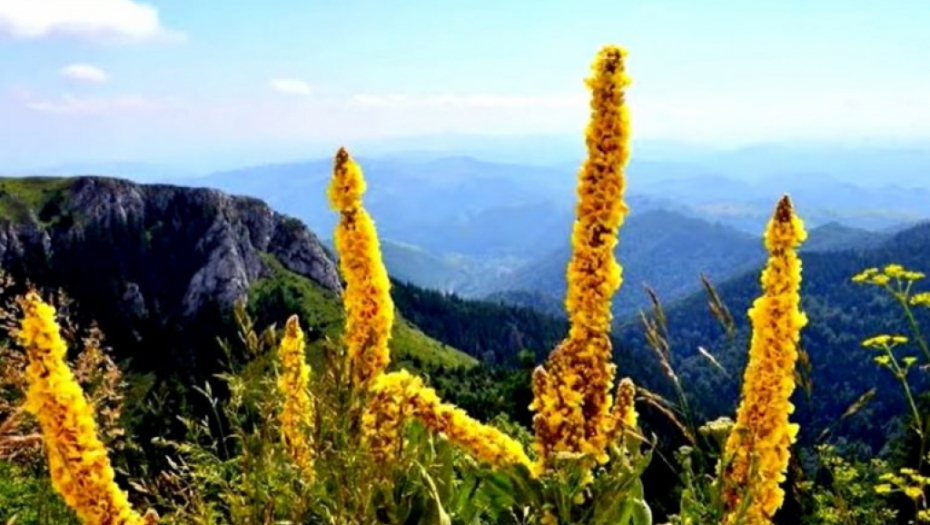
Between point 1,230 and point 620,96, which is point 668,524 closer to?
point 620,96

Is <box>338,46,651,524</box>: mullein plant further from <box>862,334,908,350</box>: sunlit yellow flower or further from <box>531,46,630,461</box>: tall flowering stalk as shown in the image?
<box>862,334,908,350</box>: sunlit yellow flower

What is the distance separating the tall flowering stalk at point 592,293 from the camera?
4.93 m

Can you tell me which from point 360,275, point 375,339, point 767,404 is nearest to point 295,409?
point 375,339

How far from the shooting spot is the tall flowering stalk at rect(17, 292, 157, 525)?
4.93m

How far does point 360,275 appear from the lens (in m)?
6.01

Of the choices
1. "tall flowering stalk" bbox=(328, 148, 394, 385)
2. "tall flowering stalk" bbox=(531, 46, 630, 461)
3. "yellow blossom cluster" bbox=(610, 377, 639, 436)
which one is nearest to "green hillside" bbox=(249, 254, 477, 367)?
"tall flowering stalk" bbox=(328, 148, 394, 385)

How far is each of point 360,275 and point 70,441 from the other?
2078 millimetres

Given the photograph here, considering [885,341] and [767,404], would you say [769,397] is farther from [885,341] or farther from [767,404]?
[885,341]

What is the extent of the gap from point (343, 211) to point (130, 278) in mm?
196508

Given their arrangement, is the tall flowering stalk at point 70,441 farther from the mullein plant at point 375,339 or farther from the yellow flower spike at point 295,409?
the mullein plant at point 375,339

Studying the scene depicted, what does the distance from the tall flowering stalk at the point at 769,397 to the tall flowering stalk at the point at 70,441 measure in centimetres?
358

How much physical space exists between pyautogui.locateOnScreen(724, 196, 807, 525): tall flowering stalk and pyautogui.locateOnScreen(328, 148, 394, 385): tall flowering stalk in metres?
2.31

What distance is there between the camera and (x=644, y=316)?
19.3 ft

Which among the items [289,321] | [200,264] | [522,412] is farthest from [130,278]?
[289,321]
